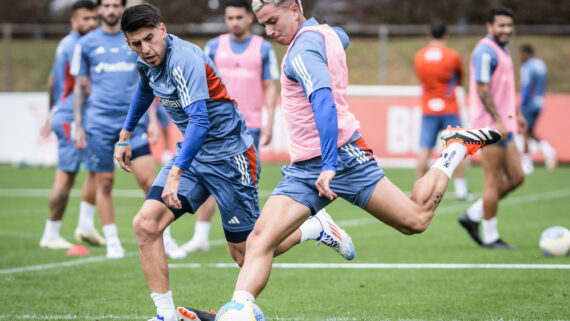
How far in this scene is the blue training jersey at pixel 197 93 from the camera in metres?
5.29

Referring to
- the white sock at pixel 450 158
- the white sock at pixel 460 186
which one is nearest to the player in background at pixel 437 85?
the white sock at pixel 460 186

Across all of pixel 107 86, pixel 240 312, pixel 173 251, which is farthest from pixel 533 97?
pixel 240 312

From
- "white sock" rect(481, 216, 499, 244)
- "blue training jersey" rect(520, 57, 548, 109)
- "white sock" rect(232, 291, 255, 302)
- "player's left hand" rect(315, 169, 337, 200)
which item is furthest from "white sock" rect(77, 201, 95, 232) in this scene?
"blue training jersey" rect(520, 57, 548, 109)

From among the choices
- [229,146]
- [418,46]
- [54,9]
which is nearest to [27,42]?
[54,9]

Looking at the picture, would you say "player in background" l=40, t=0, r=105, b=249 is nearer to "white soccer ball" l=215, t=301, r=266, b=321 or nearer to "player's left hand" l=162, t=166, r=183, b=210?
"player's left hand" l=162, t=166, r=183, b=210

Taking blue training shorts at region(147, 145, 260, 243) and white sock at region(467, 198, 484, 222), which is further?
white sock at region(467, 198, 484, 222)

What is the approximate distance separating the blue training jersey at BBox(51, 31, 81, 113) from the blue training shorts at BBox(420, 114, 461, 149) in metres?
6.24

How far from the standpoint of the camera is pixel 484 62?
28.5ft

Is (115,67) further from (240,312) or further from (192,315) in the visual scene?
(240,312)

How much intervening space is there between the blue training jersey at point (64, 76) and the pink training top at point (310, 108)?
4680mm

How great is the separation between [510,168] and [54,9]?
1357 inches

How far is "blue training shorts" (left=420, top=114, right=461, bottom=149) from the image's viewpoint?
1368cm

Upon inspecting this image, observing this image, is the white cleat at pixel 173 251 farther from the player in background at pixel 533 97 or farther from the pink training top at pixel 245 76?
the player in background at pixel 533 97

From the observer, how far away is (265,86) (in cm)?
945
